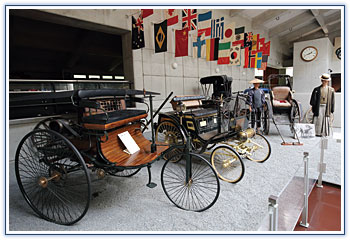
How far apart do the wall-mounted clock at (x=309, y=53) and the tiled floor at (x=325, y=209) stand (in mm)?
9559

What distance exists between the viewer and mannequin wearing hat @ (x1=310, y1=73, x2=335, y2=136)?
521cm

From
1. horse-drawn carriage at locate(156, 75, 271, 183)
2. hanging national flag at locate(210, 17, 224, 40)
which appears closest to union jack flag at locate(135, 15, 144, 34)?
hanging national flag at locate(210, 17, 224, 40)

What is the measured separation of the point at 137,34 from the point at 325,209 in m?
5.01

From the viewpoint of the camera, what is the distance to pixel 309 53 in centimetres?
1016

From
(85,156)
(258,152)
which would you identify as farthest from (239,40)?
(85,156)

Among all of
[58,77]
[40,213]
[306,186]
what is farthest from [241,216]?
[58,77]

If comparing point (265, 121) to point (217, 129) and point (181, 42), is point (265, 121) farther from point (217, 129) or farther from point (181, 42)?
point (181, 42)

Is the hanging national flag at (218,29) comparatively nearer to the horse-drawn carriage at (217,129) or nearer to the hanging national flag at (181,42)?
the hanging national flag at (181,42)

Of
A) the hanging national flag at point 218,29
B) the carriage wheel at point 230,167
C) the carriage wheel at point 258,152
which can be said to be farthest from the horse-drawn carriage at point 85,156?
the hanging national flag at point 218,29

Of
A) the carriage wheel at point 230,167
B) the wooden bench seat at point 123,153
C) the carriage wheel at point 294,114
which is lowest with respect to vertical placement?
the carriage wheel at point 230,167

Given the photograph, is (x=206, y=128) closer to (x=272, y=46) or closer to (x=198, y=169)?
(x=198, y=169)

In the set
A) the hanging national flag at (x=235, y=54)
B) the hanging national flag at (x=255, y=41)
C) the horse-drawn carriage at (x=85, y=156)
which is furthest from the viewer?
the hanging national flag at (x=255, y=41)

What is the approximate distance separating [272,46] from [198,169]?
13.3 meters

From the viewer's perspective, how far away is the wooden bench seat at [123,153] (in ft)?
7.27
